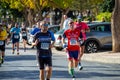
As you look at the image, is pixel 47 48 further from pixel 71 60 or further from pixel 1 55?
pixel 1 55

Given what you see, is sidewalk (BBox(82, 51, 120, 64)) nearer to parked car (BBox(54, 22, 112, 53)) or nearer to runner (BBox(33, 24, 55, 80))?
parked car (BBox(54, 22, 112, 53))

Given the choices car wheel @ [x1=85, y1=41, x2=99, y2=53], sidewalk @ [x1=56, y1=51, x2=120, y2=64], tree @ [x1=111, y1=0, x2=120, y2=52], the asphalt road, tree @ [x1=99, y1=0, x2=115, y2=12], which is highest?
tree @ [x1=99, y1=0, x2=115, y2=12]

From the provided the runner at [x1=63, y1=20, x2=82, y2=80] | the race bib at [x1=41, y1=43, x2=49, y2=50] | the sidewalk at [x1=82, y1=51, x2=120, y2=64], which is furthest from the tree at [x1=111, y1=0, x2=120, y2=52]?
the race bib at [x1=41, y1=43, x2=49, y2=50]

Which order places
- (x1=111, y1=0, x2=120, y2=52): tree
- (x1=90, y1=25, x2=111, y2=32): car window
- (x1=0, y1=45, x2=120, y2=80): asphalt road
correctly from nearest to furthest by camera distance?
(x1=0, y1=45, x2=120, y2=80): asphalt road, (x1=111, y1=0, x2=120, y2=52): tree, (x1=90, y1=25, x2=111, y2=32): car window

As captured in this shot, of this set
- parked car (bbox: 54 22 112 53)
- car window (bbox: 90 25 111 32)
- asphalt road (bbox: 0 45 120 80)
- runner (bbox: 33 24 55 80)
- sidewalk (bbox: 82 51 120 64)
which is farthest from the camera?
car window (bbox: 90 25 111 32)

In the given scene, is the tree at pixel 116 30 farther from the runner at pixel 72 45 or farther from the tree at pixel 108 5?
the tree at pixel 108 5

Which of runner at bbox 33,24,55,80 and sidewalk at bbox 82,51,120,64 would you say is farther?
sidewalk at bbox 82,51,120,64

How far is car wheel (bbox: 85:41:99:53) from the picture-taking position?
88.3 ft

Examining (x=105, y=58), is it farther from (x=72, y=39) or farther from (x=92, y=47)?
(x=72, y=39)

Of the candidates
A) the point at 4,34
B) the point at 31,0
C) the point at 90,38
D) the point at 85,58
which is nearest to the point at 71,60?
the point at 4,34

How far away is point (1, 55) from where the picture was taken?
846 inches

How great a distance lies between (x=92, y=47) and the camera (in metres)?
27.1

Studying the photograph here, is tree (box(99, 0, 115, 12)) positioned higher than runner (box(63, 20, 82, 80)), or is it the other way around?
tree (box(99, 0, 115, 12))

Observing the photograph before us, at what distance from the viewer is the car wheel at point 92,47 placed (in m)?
26.9
